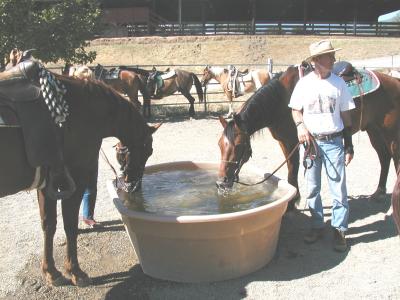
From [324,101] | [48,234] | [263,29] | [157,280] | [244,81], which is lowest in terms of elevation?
[157,280]

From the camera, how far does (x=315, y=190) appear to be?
4004 millimetres

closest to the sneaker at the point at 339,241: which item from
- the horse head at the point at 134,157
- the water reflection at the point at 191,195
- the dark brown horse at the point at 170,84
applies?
the water reflection at the point at 191,195

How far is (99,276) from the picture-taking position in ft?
11.8

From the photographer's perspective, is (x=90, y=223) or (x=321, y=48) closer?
(x=321, y=48)

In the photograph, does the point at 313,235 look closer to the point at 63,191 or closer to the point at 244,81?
the point at 63,191

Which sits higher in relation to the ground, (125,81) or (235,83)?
(125,81)

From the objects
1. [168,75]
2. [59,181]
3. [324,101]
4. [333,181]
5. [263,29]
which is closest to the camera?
[59,181]

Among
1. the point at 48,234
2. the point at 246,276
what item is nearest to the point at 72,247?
the point at 48,234

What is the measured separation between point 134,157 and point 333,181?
5.70 ft

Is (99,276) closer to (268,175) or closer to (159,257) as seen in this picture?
(159,257)

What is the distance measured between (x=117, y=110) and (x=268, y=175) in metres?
1.67

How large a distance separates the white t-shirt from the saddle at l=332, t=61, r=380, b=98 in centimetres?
100

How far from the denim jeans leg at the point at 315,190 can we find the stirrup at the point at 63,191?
2.08 meters

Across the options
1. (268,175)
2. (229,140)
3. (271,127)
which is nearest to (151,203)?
(229,140)
